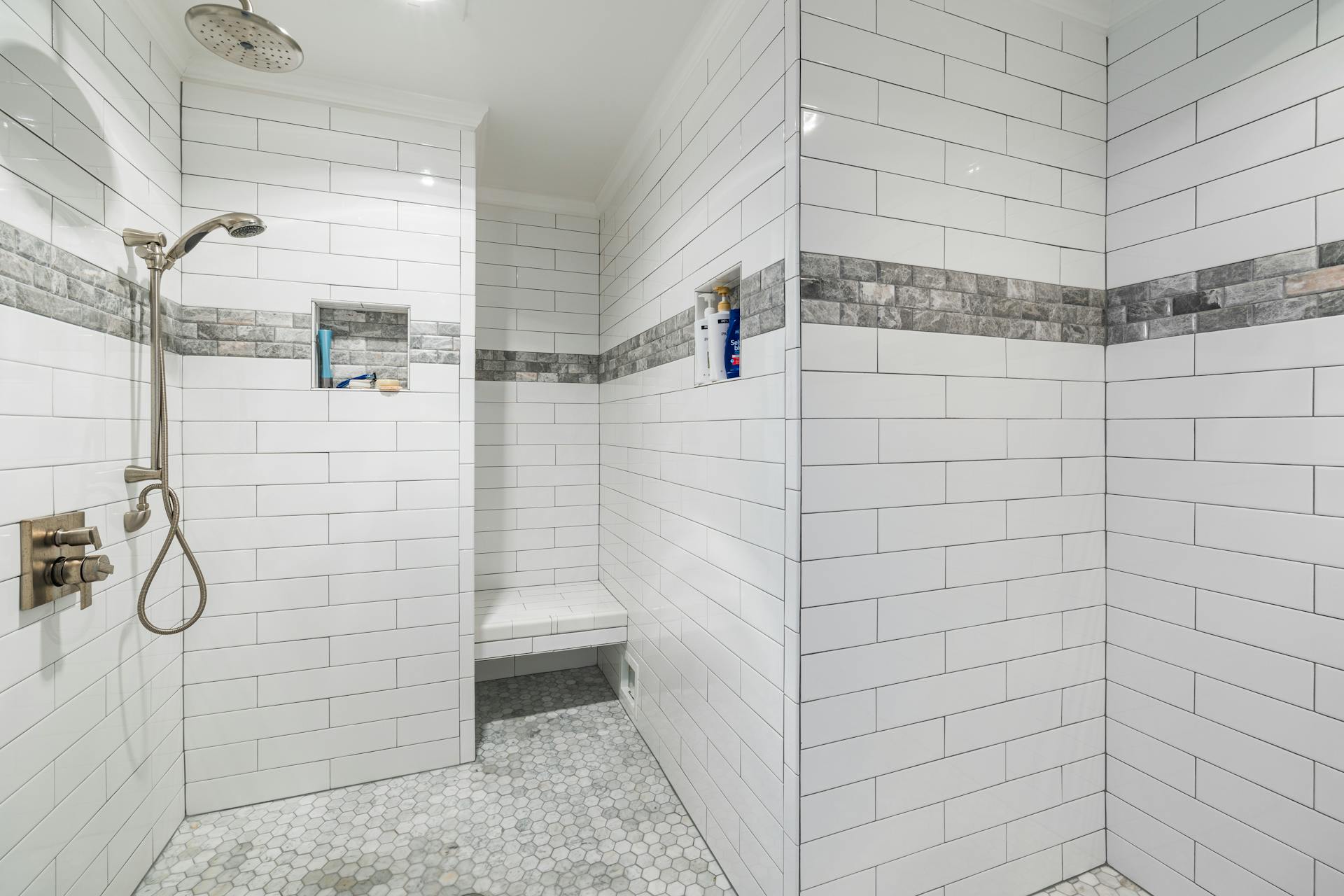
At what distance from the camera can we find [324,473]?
73.0 inches

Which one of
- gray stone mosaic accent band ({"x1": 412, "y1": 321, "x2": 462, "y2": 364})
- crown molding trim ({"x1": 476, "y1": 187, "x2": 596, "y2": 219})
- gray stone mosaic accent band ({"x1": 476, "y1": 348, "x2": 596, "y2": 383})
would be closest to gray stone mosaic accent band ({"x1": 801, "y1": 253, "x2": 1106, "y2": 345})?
gray stone mosaic accent band ({"x1": 412, "y1": 321, "x2": 462, "y2": 364})

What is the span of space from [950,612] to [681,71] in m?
1.69

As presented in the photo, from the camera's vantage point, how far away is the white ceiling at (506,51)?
4.98ft

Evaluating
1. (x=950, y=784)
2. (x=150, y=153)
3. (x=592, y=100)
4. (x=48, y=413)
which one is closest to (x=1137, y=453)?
(x=950, y=784)

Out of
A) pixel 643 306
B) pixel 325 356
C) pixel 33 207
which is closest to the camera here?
pixel 33 207

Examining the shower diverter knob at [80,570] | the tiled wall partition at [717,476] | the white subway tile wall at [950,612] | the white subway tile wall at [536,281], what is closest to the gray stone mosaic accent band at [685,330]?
the tiled wall partition at [717,476]

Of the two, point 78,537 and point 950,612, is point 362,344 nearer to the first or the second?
point 78,537

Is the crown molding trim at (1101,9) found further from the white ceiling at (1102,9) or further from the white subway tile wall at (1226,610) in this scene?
the white subway tile wall at (1226,610)

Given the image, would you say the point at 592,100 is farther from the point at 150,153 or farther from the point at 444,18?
the point at 150,153

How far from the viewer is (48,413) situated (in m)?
1.17

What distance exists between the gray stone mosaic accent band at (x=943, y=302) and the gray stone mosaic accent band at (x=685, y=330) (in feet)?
0.31

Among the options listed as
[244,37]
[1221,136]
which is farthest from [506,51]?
[1221,136]

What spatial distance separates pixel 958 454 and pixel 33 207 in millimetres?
1961

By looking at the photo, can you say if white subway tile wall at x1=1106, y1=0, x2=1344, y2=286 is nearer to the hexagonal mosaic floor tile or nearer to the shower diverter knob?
the hexagonal mosaic floor tile
